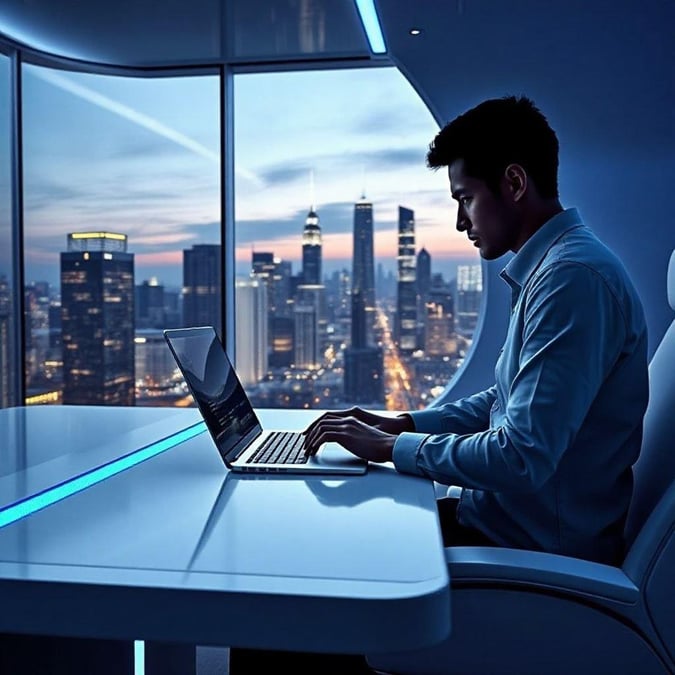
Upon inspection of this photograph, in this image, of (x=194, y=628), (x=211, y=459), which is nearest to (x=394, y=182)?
(x=211, y=459)

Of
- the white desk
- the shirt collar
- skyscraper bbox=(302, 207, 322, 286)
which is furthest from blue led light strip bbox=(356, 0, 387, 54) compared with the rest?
the white desk

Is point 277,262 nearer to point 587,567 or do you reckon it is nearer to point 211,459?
point 211,459

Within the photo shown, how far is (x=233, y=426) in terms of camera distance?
153 cm

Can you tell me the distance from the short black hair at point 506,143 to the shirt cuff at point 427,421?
53 centimetres

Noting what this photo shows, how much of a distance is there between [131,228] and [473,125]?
3649 millimetres

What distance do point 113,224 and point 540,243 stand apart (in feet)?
12.6

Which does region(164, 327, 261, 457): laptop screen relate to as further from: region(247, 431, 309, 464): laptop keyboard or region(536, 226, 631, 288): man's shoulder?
region(536, 226, 631, 288): man's shoulder

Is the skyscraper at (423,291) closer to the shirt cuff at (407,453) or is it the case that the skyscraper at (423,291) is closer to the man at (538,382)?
the man at (538,382)

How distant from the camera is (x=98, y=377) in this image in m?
4.64

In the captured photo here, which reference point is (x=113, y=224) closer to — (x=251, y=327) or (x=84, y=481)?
(x=251, y=327)

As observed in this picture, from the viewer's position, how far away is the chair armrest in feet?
3.43

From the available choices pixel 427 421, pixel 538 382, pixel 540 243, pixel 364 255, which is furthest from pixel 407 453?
pixel 364 255

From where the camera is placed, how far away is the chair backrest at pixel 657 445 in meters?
1.26

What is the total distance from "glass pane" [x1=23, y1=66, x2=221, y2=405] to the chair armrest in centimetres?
356
